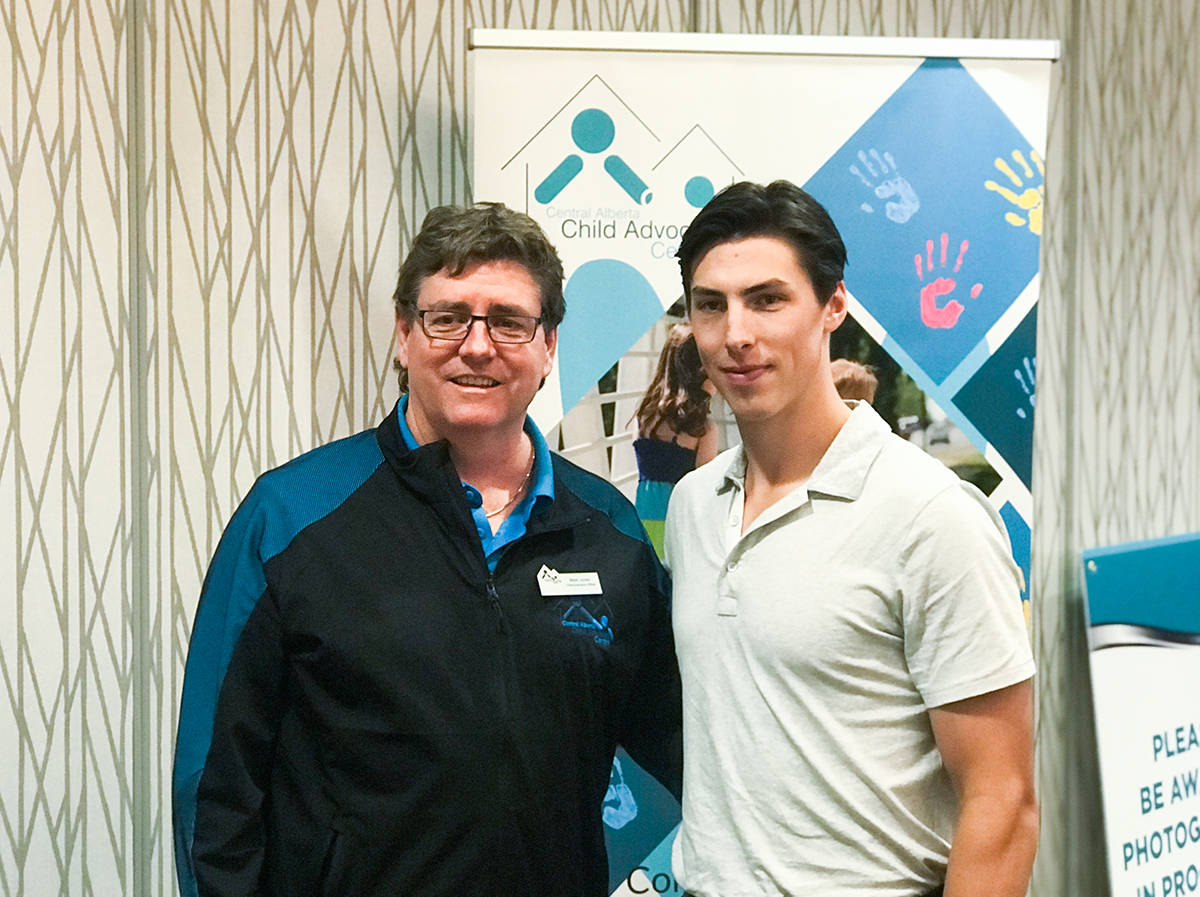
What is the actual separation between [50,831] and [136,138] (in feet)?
4.82

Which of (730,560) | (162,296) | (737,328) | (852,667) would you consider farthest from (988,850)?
(162,296)

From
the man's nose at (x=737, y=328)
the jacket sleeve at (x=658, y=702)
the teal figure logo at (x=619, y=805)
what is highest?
the man's nose at (x=737, y=328)

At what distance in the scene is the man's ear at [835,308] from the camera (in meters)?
1.41

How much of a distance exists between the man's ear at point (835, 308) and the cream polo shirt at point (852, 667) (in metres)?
0.14

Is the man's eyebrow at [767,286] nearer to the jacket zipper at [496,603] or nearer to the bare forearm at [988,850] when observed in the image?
the jacket zipper at [496,603]

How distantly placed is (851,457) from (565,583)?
1.43 feet

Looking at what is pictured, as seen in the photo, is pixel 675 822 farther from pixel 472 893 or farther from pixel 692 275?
pixel 692 275

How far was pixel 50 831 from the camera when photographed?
238 cm

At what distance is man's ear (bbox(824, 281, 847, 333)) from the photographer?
55.6 inches

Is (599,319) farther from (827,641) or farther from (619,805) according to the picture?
(827,641)

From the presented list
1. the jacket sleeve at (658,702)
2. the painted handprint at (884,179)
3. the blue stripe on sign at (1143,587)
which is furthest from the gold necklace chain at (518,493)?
the blue stripe on sign at (1143,587)

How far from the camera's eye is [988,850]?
125cm

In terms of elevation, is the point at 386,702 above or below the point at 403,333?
below

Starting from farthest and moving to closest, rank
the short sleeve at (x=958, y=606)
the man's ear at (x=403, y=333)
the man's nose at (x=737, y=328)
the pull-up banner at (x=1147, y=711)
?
the pull-up banner at (x=1147, y=711) → the man's ear at (x=403, y=333) → the man's nose at (x=737, y=328) → the short sleeve at (x=958, y=606)
